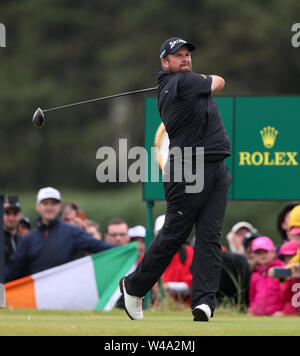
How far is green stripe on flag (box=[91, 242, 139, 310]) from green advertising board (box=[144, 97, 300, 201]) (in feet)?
2.44

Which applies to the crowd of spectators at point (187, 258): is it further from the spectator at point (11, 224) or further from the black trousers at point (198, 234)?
the black trousers at point (198, 234)

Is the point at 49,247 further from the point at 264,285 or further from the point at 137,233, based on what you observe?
the point at 264,285

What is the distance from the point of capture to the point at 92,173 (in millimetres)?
35188

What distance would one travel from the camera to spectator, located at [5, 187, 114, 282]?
10922 mm

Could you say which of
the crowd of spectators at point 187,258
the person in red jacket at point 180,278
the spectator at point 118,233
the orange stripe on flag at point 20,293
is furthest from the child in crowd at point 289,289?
the spectator at point 118,233

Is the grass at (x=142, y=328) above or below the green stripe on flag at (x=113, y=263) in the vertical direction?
below

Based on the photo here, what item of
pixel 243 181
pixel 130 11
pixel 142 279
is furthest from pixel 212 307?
pixel 130 11

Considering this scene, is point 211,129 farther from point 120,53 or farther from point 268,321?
point 120,53

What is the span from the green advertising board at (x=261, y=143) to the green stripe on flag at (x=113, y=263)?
74 centimetres

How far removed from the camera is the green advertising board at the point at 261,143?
10422 mm

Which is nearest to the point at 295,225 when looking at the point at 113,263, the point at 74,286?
the point at 113,263

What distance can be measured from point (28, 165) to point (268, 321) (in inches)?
1089

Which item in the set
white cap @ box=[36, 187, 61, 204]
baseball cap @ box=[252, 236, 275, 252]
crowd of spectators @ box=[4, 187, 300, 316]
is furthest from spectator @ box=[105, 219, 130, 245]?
baseball cap @ box=[252, 236, 275, 252]

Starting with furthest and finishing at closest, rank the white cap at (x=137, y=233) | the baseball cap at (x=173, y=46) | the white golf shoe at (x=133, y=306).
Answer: the white cap at (x=137, y=233) → the white golf shoe at (x=133, y=306) → the baseball cap at (x=173, y=46)
